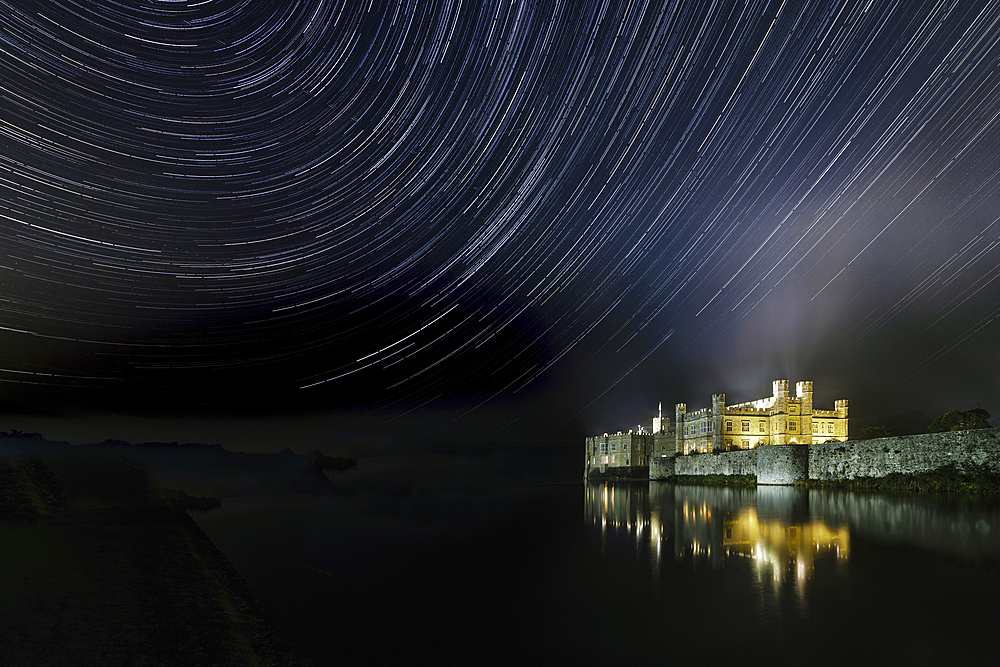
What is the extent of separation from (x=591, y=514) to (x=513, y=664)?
23.9 meters

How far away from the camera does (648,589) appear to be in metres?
12.5

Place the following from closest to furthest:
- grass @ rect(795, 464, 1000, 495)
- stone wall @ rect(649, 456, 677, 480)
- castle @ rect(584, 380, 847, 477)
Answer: grass @ rect(795, 464, 1000, 495)
castle @ rect(584, 380, 847, 477)
stone wall @ rect(649, 456, 677, 480)

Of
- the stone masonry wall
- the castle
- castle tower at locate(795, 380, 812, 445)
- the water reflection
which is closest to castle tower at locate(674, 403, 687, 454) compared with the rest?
the castle

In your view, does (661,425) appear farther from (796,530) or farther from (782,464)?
(796,530)

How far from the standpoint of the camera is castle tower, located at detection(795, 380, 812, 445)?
221 feet

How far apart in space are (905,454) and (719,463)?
888 inches

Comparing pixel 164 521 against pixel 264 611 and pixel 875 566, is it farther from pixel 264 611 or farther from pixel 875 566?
pixel 875 566

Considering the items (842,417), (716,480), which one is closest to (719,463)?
(716,480)

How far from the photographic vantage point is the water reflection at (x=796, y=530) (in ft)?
49.7

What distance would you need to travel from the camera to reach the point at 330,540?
22.0 metres

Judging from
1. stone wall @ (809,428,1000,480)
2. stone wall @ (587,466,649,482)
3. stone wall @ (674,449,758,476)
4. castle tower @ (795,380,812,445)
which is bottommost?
stone wall @ (587,466,649,482)

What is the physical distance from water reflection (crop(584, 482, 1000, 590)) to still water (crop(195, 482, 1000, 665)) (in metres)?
0.11

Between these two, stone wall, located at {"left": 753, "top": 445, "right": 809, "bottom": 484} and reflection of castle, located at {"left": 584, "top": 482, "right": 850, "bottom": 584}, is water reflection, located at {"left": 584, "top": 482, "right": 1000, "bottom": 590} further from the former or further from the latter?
stone wall, located at {"left": 753, "top": 445, "right": 809, "bottom": 484}

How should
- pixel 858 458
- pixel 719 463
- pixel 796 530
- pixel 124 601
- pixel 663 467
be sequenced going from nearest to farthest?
pixel 124 601 < pixel 796 530 < pixel 858 458 < pixel 719 463 < pixel 663 467
